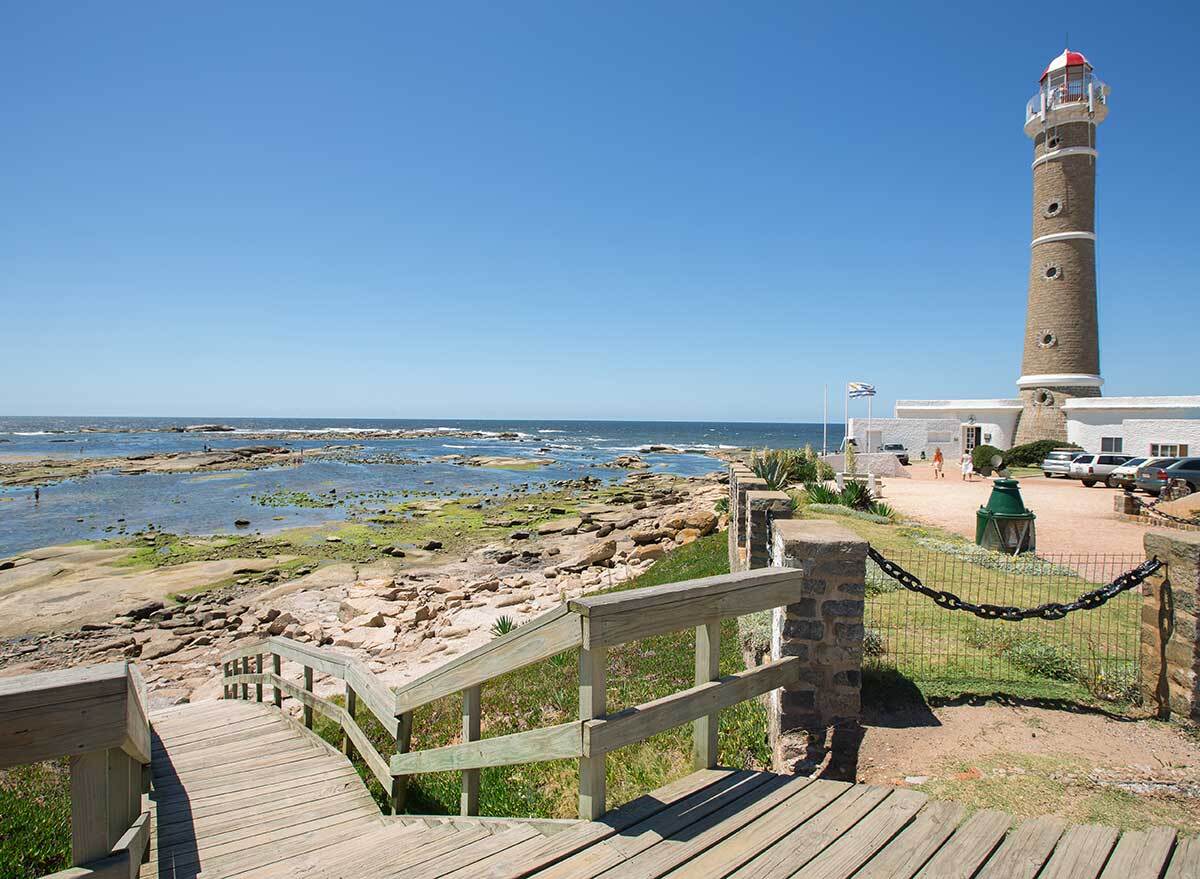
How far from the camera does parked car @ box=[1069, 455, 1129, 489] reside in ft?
83.8

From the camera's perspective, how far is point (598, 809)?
2920 mm

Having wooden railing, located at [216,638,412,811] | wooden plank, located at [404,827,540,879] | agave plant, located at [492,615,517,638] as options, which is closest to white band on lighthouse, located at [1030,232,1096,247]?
agave plant, located at [492,615,517,638]

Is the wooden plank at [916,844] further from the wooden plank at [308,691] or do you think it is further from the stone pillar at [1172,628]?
the wooden plank at [308,691]

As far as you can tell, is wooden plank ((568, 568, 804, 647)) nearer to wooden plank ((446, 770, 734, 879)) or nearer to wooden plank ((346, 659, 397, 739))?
wooden plank ((446, 770, 734, 879))

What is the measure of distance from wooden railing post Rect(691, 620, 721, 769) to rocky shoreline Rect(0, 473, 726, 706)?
7945 mm

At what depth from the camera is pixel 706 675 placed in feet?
10.8

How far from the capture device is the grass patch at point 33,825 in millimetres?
4488

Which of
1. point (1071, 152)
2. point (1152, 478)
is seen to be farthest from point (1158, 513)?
point (1071, 152)

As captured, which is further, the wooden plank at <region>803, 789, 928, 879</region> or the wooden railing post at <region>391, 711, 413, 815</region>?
the wooden railing post at <region>391, 711, 413, 815</region>

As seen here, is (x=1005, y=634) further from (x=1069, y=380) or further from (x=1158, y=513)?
(x=1069, y=380)

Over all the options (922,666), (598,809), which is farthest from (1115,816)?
(598,809)

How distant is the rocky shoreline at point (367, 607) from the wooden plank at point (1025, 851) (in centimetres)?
899

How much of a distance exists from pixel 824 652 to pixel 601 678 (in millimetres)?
2009

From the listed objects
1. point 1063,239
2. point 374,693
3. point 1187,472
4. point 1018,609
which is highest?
point 1063,239
